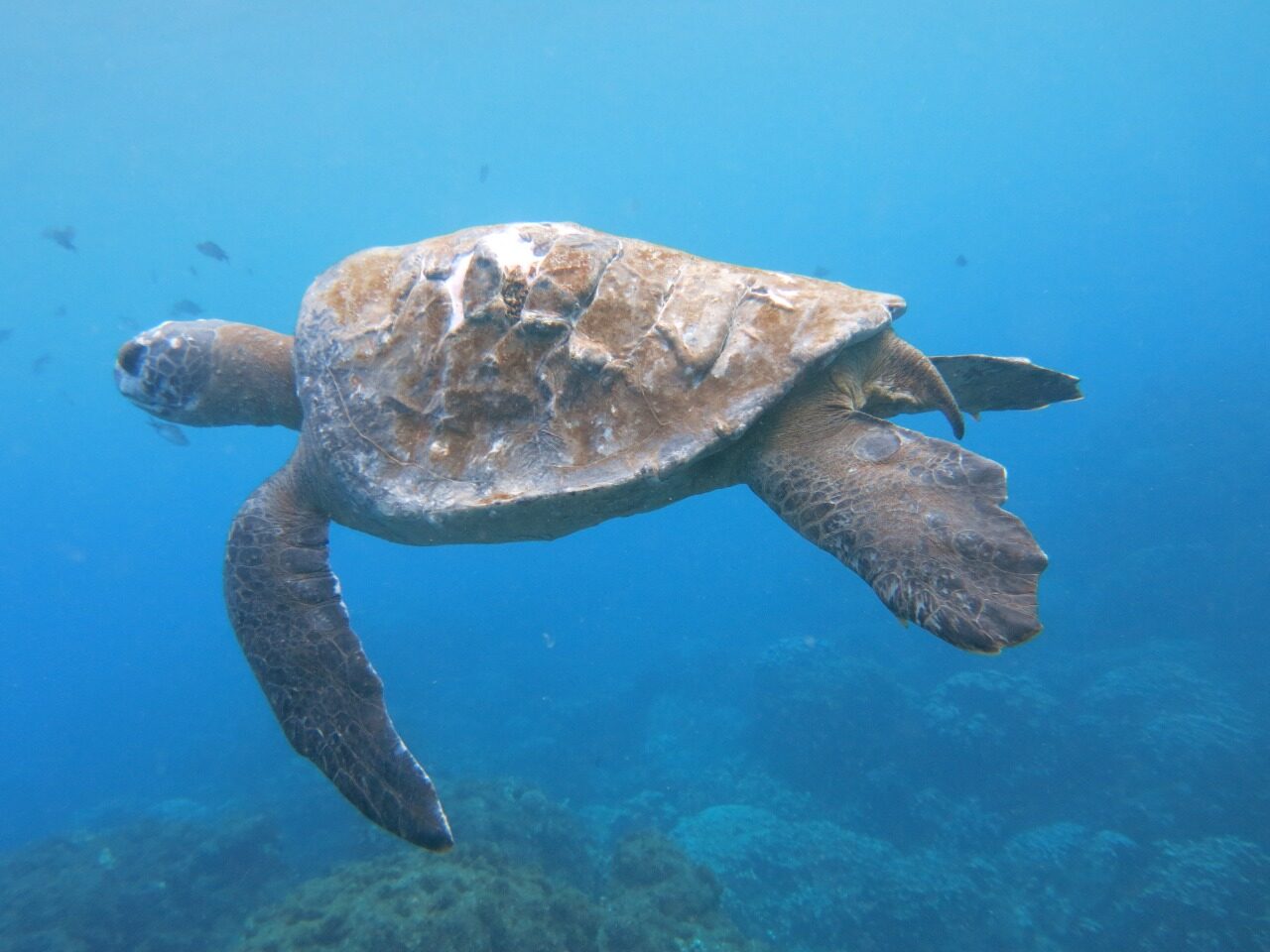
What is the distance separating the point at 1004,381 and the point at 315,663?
488 cm

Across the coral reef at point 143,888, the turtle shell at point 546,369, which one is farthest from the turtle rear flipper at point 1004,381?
the coral reef at point 143,888

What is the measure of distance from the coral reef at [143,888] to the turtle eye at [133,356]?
10826 millimetres

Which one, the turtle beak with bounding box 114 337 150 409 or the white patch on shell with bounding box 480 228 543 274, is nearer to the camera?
the white patch on shell with bounding box 480 228 543 274

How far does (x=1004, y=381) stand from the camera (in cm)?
447

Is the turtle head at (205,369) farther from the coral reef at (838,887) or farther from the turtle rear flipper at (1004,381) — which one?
the coral reef at (838,887)

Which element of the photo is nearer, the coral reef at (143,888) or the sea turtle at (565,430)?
the sea turtle at (565,430)

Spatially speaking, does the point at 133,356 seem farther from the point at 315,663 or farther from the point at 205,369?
the point at 315,663

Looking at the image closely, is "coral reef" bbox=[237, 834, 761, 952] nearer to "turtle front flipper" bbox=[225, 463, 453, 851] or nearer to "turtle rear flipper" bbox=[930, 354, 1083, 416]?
"turtle front flipper" bbox=[225, 463, 453, 851]

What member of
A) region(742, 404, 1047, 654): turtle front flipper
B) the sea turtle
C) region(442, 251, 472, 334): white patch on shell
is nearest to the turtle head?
the sea turtle

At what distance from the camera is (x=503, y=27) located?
4997cm

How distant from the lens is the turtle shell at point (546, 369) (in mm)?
3010

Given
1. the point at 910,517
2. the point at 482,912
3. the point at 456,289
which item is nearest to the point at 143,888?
the point at 482,912

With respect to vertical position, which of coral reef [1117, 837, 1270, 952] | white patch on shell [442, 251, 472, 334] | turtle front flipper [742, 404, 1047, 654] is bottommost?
coral reef [1117, 837, 1270, 952]

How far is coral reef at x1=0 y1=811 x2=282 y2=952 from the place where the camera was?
10.6 metres
